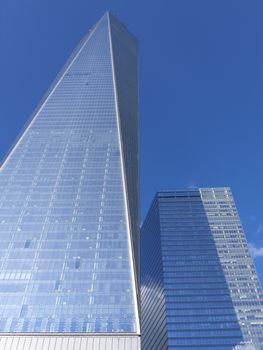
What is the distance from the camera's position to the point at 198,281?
150 m

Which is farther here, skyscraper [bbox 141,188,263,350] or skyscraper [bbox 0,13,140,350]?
skyscraper [bbox 141,188,263,350]

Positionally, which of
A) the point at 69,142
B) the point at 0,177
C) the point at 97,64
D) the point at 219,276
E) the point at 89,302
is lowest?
the point at 89,302

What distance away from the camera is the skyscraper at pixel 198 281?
13325 centimetres

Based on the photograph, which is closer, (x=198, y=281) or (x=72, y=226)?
(x=72, y=226)

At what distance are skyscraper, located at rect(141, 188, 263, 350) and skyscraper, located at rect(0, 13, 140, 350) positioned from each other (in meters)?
65.7

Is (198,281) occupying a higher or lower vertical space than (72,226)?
higher

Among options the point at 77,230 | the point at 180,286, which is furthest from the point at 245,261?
the point at 77,230

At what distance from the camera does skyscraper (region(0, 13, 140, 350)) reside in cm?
5422

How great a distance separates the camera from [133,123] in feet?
393

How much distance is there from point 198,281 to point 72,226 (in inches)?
3710

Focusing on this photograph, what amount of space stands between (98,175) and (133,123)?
41257mm

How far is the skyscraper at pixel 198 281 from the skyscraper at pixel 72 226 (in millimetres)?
65739

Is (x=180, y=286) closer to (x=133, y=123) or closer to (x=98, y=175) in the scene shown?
A: (x=133, y=123)

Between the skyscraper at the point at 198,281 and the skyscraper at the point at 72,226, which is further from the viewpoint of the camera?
the skyscraper at the point at 198,281
